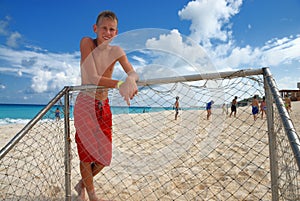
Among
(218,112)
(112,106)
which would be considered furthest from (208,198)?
(112,106)

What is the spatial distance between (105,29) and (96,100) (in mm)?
661

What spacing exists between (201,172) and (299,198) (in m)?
1.72

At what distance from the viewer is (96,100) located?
2.00 m

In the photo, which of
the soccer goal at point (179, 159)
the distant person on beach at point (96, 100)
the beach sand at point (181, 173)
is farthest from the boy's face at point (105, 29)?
the beach sand at point (181, 173)

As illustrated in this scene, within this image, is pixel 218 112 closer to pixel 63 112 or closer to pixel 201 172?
pixel 201 172

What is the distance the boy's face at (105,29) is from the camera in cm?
187

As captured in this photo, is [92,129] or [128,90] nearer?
[128,90]

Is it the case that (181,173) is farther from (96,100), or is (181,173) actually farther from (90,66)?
(90,66)

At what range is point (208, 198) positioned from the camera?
2.14 m

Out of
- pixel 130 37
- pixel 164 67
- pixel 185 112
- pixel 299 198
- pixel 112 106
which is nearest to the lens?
pixel 299 198

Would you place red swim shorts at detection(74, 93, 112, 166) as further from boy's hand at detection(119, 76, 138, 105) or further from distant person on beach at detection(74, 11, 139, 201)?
boy's hand at detection(119, 76, 138, 105)

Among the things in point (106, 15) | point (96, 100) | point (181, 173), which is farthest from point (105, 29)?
point (181, 173)

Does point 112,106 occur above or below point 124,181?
above

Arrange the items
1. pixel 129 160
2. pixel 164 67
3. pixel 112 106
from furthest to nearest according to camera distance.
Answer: pixel 129 160 → pixel 112 106 → pixel 164 67
